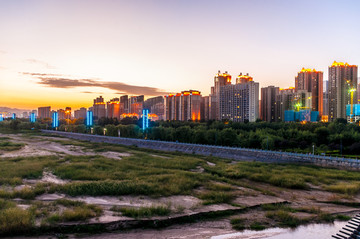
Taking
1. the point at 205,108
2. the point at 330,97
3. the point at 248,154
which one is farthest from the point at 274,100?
the point at 248,154

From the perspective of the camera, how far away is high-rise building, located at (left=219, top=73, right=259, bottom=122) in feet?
423

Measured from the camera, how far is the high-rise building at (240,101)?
12900 cm

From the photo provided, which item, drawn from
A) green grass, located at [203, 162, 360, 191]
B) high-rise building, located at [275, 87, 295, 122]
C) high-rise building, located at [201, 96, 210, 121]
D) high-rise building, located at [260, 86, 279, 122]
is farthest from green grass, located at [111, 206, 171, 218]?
high-rise building, located at [201, 96, 210, 121]

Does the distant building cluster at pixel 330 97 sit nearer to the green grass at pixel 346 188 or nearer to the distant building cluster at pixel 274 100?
the distant building cluster at pixel 274 100

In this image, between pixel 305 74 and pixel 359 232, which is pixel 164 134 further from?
pixel 305 74

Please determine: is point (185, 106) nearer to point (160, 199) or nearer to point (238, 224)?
point (160, 199)

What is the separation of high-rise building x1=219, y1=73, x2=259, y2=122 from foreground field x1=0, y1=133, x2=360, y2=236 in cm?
9965

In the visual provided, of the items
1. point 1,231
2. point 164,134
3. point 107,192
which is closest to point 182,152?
point 164,134

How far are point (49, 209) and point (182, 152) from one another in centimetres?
4050

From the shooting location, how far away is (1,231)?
13703 mm

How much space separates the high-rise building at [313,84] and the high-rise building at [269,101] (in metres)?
31.0

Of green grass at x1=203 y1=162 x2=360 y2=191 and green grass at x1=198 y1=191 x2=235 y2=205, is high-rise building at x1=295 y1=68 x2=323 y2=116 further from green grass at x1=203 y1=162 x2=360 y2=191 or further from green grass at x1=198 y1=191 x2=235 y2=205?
green grass at x1=198 y1=191 x2=235 y2=205

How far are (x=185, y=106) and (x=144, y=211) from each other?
464 ft

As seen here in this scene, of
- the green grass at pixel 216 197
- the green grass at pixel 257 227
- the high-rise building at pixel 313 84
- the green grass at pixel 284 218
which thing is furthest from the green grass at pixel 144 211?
the high-rise building at pixel 313 84
